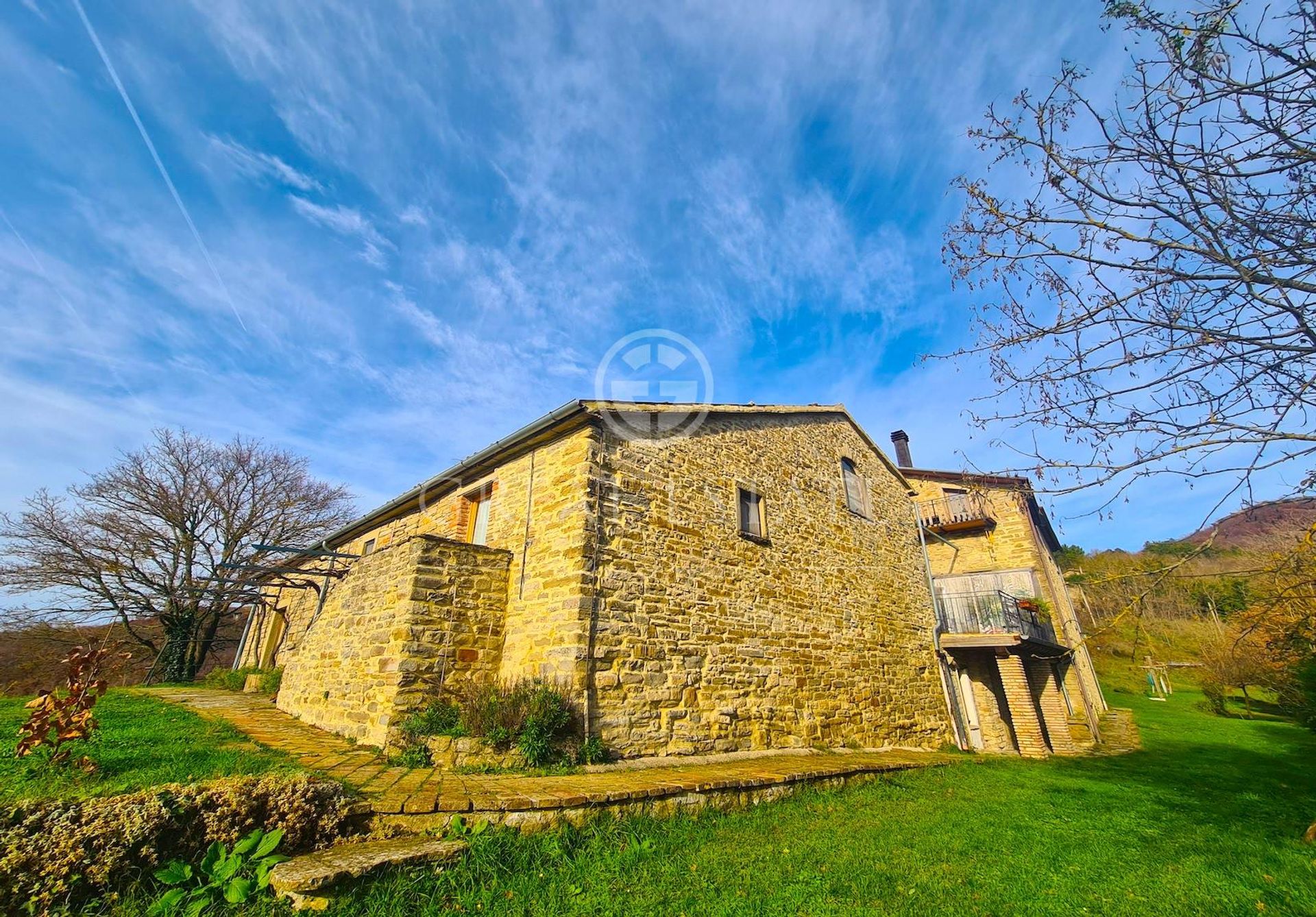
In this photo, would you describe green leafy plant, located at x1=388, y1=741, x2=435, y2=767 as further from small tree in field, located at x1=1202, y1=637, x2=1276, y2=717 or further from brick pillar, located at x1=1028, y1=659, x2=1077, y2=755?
small tree in field, located at x1=1202, y1=637, x2=1276, y2=717

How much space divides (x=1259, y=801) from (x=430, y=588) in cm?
1150

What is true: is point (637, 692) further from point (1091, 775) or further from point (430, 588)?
point (1091, 775)

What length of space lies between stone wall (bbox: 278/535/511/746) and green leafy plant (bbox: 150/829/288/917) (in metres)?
3.10

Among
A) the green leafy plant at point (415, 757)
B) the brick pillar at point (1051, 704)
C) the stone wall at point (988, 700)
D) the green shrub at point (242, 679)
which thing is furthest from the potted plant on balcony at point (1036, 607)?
the green shrub at point (242, 679)

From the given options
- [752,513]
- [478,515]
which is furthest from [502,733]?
[752,513]

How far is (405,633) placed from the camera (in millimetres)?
6301

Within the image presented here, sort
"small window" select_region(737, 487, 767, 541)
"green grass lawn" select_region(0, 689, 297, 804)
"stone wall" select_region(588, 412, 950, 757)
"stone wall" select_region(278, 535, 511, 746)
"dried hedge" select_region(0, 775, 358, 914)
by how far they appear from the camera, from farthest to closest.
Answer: "small window" select_region(737, 487, 767, 541) → "stone wall" select_region(588, 412, 950, 757) → "stone wall" select_region(278, 535, 511, 746) → "green grass lawn" select_region(0, 689, 297, 804) → "dried hedge" select_region(0, 775, 358, 914)

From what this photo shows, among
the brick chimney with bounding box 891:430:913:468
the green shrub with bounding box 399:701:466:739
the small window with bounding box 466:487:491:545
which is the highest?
the brick chimney with bounding box 891:430:913:468

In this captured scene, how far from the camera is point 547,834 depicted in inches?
155

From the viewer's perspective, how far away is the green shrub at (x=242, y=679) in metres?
11.8

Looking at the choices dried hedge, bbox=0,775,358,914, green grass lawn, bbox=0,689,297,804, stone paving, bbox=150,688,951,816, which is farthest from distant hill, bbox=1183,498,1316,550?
green grass lawn, bbox=0,689,297,804

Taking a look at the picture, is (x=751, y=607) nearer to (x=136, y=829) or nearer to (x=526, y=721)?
(x=526, y=721)

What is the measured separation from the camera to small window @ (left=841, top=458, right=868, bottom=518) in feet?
40.5

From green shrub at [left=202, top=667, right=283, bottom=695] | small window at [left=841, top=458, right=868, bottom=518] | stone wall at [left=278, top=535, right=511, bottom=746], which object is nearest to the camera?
stone wall at [left=278, top=535, right=511, bottom=746]
